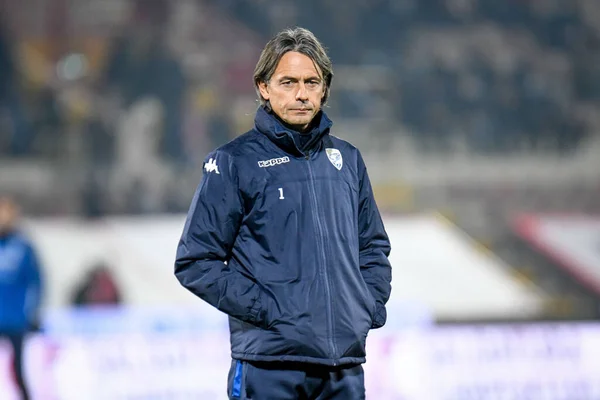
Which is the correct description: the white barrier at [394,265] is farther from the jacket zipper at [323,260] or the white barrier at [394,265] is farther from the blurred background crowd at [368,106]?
the jacket zipper at [323,260]

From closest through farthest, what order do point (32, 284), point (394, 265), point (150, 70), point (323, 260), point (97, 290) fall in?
point (323, 260) < point (32, 284) < point (97, 290) < point (394, 265) < point (150, 70)

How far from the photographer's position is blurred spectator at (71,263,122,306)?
690 centimetres

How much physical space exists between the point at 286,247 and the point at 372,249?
298mm

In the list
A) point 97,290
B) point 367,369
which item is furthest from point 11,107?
point 367,369

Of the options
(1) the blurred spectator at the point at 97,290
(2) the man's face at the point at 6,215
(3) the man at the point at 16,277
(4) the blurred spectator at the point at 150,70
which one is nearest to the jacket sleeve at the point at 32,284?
(3) the man at the point at 16,277

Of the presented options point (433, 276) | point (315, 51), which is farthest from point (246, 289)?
point (433, 276)

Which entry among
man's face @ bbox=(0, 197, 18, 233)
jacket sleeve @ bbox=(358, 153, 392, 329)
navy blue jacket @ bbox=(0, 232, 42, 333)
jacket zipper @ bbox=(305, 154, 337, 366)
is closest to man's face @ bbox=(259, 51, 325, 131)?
jacket zipper @ bbox=(305, 154, 337, 366)

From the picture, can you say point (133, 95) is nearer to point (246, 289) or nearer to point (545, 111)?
point (545, 111)

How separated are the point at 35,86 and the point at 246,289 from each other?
228 inches

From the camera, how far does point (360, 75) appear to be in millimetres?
7582

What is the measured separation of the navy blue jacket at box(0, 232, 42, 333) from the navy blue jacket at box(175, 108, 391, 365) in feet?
13.5

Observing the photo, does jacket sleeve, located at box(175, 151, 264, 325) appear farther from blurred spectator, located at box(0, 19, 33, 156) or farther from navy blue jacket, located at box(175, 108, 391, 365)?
blurred spectator, located at box(0, 19, 33, 156)

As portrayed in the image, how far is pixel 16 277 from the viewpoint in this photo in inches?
235

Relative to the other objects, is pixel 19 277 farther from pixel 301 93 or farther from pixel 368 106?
pixel 301 93
